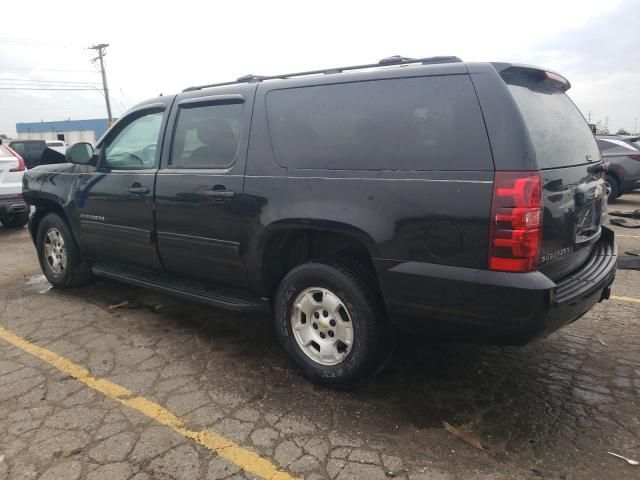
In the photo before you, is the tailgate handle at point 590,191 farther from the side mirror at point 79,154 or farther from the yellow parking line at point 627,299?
the side mirror at point 79,154

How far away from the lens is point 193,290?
3.83 meters

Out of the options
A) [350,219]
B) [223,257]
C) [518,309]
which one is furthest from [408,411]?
[223,257]

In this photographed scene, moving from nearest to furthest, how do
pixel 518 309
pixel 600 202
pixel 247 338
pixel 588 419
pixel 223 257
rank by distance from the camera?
pixel 518 309 < pixel 588 419 < pixel 600 202 < pixel 223 257 < pixel 247 338

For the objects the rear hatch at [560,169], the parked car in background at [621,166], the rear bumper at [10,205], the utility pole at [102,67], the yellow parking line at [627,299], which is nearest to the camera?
the rear hatch at [560,169]

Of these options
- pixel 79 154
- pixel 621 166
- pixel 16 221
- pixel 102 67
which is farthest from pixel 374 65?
pixel 102 67

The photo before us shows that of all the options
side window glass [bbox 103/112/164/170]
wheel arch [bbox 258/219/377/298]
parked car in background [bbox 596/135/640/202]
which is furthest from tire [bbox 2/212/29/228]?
parked car in background [bbox 596/135/640/202]

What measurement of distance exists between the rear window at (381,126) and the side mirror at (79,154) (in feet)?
6.80

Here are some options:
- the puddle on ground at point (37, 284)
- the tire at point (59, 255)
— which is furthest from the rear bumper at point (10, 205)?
the tire at point (59, 255)

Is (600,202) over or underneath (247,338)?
over

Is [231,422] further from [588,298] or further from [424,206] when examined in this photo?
[588,298]

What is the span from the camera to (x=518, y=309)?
2.44 meters

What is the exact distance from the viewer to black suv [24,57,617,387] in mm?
2467

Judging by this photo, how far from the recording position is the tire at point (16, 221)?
9.21 m

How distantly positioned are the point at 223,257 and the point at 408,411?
61.8 inches
